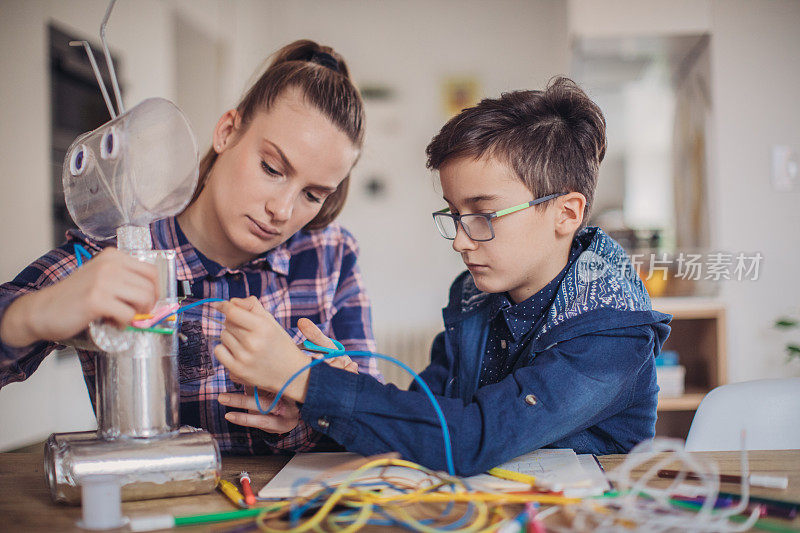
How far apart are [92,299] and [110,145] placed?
204 millimetres

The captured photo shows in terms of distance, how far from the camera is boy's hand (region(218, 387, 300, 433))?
0.90 meters

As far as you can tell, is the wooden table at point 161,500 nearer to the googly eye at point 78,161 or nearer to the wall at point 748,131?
the googly eye at point 78,161

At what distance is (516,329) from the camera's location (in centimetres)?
114

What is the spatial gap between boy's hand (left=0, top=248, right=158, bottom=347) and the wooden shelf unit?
2095mm

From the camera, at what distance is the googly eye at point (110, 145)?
0.80 meters

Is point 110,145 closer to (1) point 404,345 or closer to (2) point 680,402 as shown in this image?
(2) point 680,402

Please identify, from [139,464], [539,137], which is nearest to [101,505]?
[139,464]

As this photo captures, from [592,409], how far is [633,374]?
0.30 ft

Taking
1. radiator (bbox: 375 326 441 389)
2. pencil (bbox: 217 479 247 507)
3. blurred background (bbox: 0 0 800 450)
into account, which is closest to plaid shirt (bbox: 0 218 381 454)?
pencil (bbox: 217 479 247 507)

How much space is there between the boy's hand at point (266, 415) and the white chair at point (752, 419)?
0.63 meters

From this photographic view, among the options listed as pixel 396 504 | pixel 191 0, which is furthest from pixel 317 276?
pixel 191 0

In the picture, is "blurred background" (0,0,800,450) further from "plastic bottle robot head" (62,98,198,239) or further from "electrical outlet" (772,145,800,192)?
"plastic bottle robot head" (62,98,198,239)

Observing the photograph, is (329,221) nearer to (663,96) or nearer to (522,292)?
(522,292)

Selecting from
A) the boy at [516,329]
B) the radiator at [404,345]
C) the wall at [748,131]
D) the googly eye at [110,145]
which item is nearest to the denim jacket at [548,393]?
the boy at [516,329]
